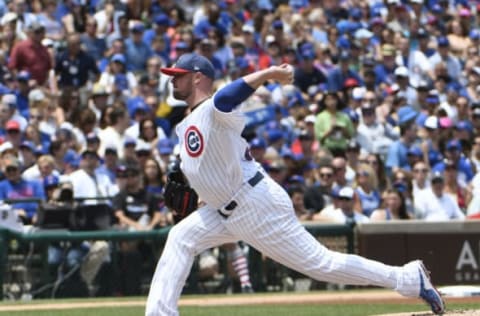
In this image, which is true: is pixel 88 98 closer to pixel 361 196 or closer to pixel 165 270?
pixel 361 196

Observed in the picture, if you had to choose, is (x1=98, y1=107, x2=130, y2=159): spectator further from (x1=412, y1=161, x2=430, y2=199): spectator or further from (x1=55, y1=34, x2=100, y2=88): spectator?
(x1=412, y1=161, x2=430, y2=199): spectator

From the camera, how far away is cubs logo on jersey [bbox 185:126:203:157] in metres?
7.27

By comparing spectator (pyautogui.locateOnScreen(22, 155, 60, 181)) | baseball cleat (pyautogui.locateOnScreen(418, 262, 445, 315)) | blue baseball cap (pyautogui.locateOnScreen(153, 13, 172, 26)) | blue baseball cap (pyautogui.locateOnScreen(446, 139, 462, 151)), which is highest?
blue baseball cap (pyautogui.locateOnScreen(153, 13, 172, 26))

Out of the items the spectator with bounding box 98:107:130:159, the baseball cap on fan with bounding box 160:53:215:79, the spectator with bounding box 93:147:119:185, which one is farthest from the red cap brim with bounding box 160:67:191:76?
the spectator with bounding box 98:107:130:159

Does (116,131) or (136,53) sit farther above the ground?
(136,53)

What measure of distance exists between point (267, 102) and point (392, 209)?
2.97m

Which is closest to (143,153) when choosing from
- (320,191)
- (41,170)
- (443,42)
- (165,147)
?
(165,147)

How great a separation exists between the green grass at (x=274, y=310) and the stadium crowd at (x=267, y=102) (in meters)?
2.43

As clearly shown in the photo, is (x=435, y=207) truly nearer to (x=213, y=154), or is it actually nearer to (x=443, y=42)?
(x=443, y=42)

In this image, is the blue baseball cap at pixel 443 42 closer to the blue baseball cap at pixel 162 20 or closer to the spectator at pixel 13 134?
the blue baseball cap at pixel 162 20

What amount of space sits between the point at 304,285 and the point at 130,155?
2682mm

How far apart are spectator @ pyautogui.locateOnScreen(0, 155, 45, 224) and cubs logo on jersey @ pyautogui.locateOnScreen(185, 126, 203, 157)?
6430 mm

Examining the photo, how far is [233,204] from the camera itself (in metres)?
7.34

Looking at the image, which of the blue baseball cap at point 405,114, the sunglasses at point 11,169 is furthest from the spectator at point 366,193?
the sunglasses at point 11,169
